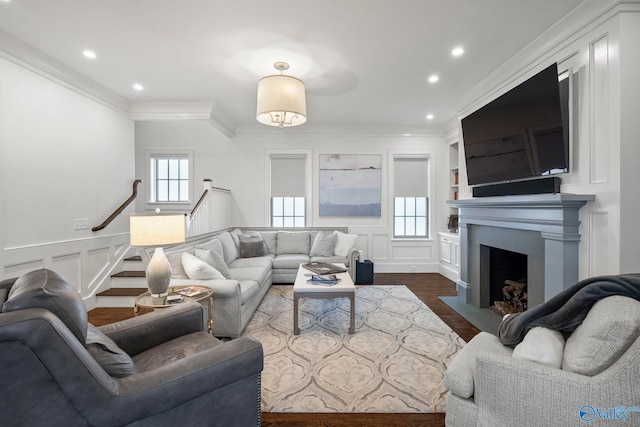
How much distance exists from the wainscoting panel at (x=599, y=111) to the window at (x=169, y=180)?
5671 mm

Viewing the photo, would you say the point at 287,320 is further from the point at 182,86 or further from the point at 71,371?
the point at 182,86

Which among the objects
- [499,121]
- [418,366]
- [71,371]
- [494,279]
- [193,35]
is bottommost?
[418,366]

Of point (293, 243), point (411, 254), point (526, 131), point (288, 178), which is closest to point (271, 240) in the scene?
point (293, 243)

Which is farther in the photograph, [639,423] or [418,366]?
[418,366]

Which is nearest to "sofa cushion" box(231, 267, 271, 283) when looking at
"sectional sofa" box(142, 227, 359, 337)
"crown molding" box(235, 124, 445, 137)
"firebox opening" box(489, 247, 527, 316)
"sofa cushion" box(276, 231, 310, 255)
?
"sectional sofa" box(142, 227, 359, 337)

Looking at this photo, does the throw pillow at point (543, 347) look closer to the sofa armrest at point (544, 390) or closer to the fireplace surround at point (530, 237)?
the sofa armrest at point (544, 390)

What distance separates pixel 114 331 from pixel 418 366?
6.94 feet

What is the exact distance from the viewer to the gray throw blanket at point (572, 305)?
4.02 ft

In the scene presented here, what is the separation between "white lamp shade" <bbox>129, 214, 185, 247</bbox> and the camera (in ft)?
7.11

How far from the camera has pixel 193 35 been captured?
2520 millimetres

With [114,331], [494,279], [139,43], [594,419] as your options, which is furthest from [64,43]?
[494,279]

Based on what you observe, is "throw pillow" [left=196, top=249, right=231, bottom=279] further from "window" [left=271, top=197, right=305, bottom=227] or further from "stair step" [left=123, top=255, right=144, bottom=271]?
"window" [left=271, top=197, right=305, bottom=227]

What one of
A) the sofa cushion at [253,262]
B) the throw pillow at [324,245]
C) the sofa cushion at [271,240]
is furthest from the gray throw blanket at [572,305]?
the sofa cushion at [271,240]

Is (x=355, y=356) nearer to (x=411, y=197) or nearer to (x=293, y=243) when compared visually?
(x=293, y=243)
